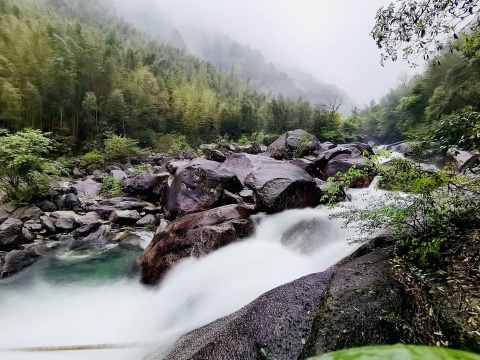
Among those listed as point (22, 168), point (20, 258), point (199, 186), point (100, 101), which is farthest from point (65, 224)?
point (100, 101)

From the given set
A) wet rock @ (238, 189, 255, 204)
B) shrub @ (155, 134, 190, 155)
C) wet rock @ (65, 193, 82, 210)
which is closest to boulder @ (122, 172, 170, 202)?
wet rock @ (65, 193, 82, 210)

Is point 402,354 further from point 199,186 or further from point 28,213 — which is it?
point 28,213

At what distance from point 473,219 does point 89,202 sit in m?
12.2

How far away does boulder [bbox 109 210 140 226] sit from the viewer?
31.2 feet

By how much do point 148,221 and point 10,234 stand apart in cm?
373

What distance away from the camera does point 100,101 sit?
25.5 meters

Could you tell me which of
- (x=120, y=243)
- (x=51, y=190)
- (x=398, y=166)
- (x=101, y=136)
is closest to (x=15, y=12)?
(x=101, y=136)

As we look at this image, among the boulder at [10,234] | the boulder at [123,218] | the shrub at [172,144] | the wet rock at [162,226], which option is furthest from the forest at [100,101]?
the wet rock at [162,226]

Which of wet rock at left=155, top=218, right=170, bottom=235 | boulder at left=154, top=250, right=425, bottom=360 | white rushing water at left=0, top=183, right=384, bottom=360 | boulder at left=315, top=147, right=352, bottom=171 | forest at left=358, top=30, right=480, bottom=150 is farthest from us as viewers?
boulder at left=315, top=147, right=352, bottom=171

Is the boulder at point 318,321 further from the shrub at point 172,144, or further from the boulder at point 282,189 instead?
the shrub at point 172,144

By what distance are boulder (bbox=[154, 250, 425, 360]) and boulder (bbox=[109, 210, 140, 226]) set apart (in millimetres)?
7318

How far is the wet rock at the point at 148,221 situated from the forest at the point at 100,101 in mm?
14133

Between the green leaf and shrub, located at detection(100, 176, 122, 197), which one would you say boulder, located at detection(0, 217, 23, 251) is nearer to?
shrub, located at detection(100, 176, 122, 197)

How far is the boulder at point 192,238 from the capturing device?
567 centimetres
